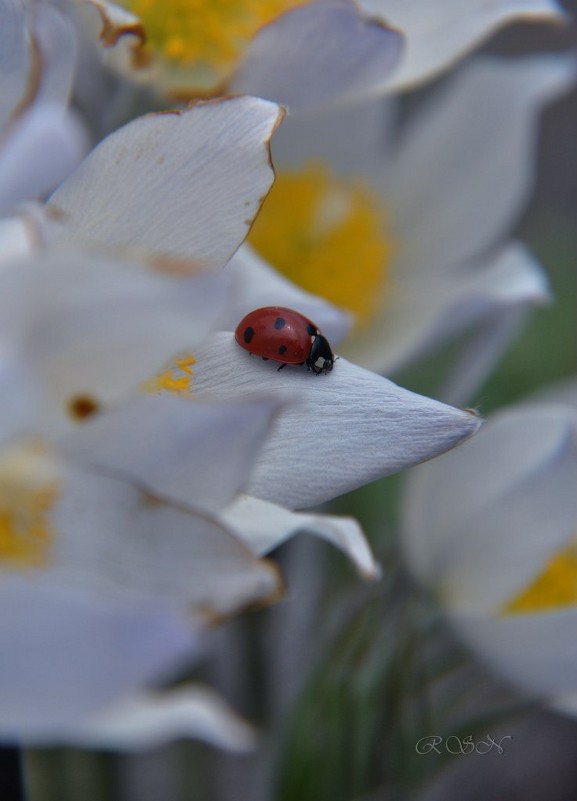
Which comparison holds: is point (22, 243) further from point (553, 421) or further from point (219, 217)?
point (553, 421)

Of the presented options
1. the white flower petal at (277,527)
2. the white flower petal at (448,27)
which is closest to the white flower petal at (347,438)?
the white flower petal at (277,527)

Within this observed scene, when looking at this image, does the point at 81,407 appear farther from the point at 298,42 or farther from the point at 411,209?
the point at 411,209

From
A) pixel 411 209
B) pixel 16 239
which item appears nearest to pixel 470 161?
pixel 411 209

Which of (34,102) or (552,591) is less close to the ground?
(34,102)

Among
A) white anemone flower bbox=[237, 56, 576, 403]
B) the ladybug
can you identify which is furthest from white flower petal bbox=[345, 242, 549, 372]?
the ladybug

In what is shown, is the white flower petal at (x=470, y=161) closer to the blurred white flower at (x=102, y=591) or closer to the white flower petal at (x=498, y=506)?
the white flower petal at (x=498, y=506)

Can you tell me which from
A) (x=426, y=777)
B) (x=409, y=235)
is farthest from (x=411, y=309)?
(x=426, y=777)
